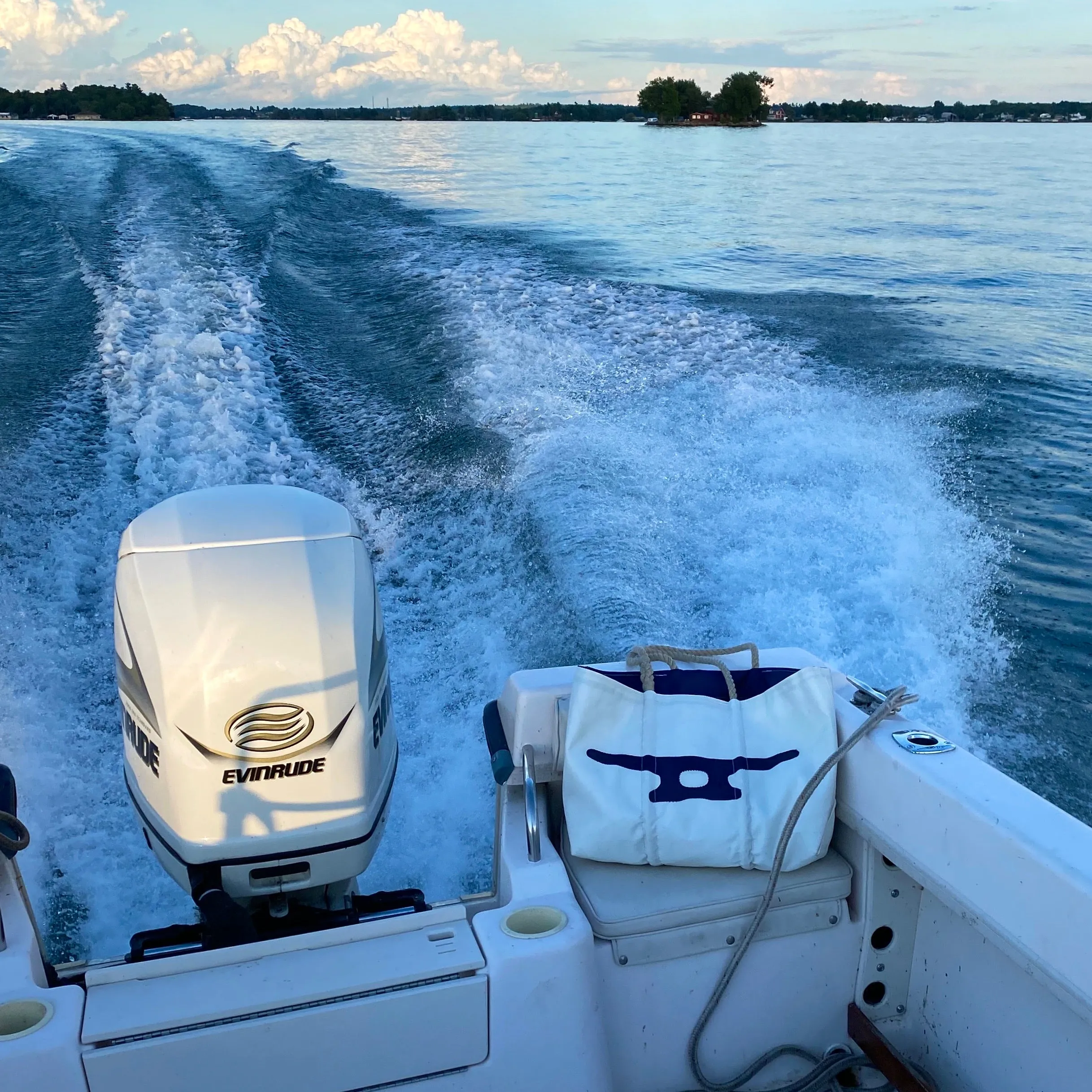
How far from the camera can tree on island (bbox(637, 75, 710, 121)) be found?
38469mm

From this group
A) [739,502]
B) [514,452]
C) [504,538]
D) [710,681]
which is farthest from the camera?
[514,452]

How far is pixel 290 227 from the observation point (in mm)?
7840

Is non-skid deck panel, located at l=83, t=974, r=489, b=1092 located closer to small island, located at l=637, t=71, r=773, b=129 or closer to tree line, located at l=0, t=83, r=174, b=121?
tree line, located at l=0, t=83, r=174, b=121

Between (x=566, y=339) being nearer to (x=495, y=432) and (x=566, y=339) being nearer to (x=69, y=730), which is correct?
(x=495, y=432)

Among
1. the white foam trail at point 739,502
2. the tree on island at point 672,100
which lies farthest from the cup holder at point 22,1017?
the tree on island at point 672,100

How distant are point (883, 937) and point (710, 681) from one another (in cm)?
48

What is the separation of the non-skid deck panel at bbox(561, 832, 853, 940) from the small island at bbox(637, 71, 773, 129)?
1598 inches

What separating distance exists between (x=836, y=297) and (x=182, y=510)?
6480 mm

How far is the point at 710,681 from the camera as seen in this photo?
5.57 ft

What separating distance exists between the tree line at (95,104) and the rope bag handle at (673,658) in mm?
17753

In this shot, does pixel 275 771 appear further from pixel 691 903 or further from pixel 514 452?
pixel 514 452

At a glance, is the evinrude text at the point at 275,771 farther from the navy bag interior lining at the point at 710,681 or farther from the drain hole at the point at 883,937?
the drain hole at the point at 883,937

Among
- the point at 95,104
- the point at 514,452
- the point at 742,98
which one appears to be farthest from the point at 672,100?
the point at 514,452

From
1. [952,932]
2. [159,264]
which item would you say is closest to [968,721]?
[952,932]
